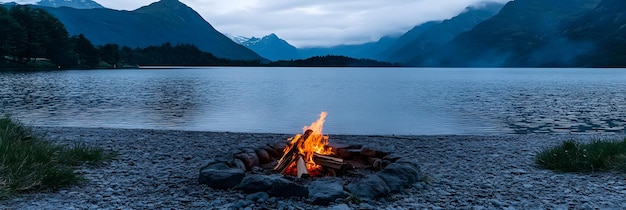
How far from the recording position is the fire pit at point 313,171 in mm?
10969

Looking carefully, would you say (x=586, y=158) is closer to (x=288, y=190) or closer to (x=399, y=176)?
(x=399, y=176)

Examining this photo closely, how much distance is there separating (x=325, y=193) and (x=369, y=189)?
1090 mm

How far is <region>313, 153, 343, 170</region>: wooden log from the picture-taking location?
13.5 meters

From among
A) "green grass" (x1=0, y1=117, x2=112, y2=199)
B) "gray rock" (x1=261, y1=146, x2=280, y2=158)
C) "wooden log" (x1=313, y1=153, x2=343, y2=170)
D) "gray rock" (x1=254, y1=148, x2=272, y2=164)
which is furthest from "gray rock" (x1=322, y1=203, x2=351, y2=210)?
"green grass" (x1=0, y1=117, x2=112, y2=199)

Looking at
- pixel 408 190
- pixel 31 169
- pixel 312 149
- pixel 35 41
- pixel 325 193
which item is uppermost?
pixel 35 41

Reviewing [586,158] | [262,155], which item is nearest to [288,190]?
[262,155]

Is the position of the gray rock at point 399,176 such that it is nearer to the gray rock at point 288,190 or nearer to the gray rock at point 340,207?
the gray rock at point 340,207

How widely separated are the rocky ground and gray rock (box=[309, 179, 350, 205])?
0.22m

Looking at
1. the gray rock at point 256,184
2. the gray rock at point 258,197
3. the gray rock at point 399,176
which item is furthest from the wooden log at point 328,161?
the gray rock at point 258,197

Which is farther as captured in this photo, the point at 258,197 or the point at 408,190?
the point at 408,190

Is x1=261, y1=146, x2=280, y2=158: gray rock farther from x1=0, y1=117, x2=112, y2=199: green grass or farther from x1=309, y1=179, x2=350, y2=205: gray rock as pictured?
x1=0, y1=117, x2=112, y2=199: green grass

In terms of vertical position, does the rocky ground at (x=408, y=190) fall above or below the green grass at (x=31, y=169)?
below

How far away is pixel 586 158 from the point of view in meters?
14.5

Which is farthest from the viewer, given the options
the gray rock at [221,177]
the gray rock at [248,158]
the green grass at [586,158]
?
the gray rock at [248,158]
